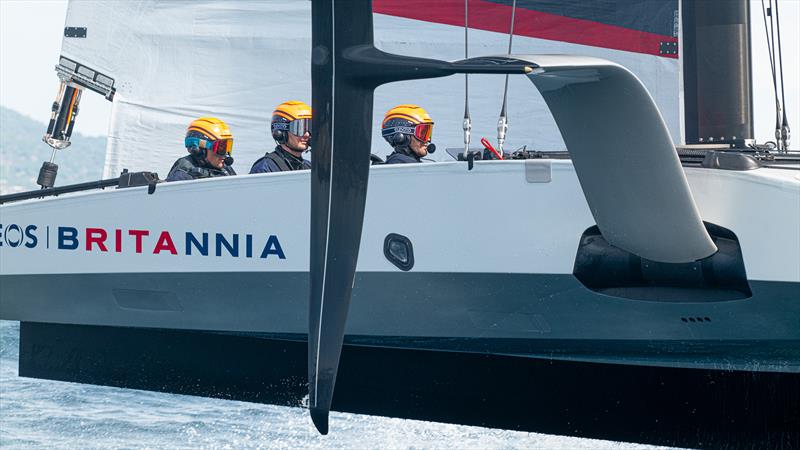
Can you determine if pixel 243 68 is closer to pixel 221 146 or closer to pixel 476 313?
pixel 221 146

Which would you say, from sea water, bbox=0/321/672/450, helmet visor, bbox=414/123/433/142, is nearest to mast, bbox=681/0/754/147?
helmet visor, bbox=414/123/433/142

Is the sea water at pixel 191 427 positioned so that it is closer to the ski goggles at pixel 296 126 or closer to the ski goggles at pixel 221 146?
the ski goggles at pixel 221 146

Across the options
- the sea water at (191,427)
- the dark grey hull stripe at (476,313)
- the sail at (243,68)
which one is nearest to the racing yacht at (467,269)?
the dark grey hull stripe at (476,313)

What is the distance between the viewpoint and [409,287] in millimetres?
4941

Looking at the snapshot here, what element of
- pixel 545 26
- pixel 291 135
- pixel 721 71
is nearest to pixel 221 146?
pixel 291 135

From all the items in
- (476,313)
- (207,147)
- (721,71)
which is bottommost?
(476,313)

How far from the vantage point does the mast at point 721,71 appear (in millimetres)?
5699

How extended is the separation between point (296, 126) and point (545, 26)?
1893mm

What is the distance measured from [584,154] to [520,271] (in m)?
0.66

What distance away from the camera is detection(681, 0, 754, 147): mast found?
570 centimetres

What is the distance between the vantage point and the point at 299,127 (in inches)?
238

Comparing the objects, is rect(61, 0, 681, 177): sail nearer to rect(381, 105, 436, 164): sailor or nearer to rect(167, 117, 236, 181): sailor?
rect(167, 117, 236, 181): sailor

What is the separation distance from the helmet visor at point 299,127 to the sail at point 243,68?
162cm

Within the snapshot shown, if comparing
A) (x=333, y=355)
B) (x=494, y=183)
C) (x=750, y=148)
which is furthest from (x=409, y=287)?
(x=750, y=148)
